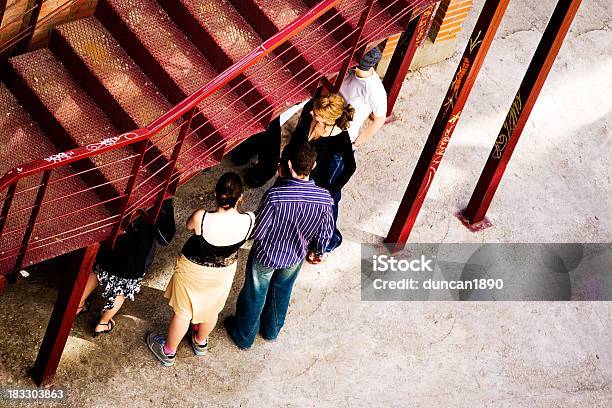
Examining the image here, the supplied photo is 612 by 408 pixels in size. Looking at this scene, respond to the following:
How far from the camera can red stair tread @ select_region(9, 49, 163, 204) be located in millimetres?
7996

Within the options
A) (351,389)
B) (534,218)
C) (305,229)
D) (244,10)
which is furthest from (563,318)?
(244,10)

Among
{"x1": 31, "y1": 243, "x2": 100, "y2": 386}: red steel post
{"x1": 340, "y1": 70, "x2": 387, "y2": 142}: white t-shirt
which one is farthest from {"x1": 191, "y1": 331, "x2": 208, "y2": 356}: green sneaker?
{"x1": 340, "y1": 70, "x2": 387, "y2": 142}: white t-shirt

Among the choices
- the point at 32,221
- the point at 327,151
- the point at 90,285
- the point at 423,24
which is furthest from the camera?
the point at 423,24

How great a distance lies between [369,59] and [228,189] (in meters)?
1.93

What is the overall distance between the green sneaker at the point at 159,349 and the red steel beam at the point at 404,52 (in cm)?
327

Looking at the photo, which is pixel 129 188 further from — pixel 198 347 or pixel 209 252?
pixel 198 347

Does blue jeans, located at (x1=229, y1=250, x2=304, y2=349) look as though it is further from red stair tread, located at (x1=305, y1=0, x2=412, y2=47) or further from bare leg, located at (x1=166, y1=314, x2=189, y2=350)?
red stair tread, located at (x1=305, y1=0, x2=412, y2=47)

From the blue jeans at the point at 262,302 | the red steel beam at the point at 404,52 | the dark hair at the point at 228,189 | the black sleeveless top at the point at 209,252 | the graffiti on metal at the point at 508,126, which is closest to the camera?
the dark hair at the point at 228,189

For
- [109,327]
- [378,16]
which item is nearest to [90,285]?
[109,327]

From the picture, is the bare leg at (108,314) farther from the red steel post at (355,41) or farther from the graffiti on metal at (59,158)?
the red steel post at (355,41)

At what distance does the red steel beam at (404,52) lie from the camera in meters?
10.2

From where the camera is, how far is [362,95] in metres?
9.24

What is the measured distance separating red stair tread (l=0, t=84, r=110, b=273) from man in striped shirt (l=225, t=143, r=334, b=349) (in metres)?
1.11

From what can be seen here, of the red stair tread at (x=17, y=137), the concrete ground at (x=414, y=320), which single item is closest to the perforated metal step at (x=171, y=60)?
the red stair tread at (x=17, y=137)
